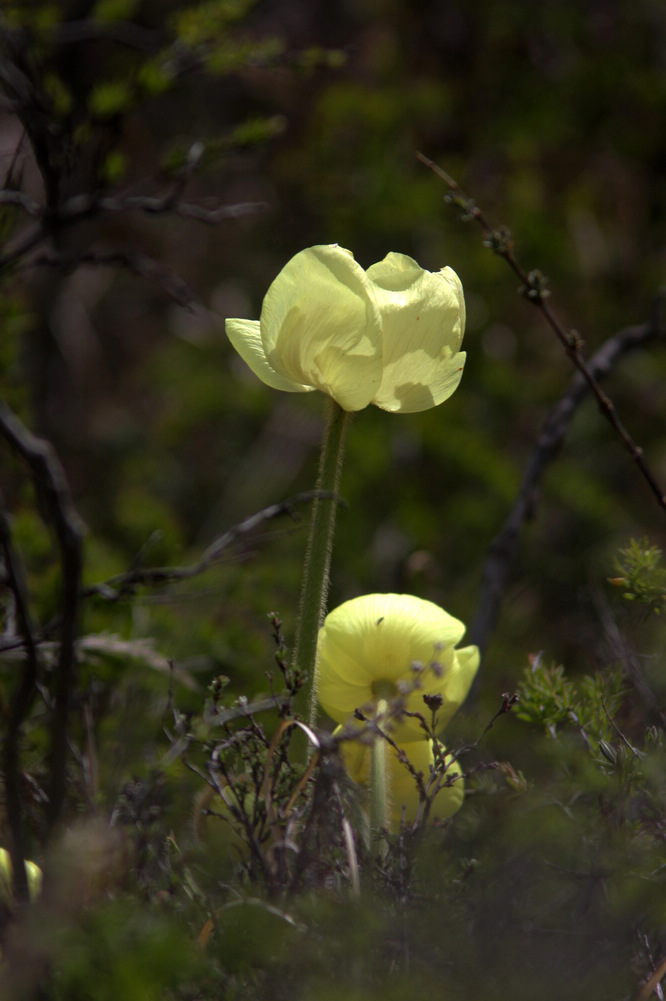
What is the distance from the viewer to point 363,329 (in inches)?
26.3

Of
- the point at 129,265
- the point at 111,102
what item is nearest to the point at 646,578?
the point at 129,265

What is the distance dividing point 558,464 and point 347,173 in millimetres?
1225

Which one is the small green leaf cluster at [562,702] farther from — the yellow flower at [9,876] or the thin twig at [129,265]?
the thin twig at [129,265]

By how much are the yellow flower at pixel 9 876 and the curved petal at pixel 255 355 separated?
42 centimetres

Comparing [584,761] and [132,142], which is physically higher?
[584,761]

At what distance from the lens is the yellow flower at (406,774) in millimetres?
726

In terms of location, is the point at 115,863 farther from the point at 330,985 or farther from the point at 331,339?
the point at 331,339

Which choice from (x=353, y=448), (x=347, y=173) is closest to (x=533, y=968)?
(x=353, y=448)

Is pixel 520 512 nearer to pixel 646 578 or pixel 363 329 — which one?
pixel 646 578

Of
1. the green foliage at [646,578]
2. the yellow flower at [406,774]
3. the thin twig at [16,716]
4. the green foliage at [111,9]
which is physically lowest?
the yellow flower at [406,774]

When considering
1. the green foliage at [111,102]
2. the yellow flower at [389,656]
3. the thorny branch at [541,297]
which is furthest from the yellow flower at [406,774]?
the green foliage at [111,102]

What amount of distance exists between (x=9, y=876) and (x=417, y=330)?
0.53 metres

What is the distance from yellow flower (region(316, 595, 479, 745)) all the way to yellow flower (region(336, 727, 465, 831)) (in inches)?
1.0

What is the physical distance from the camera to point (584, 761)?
68 cm
